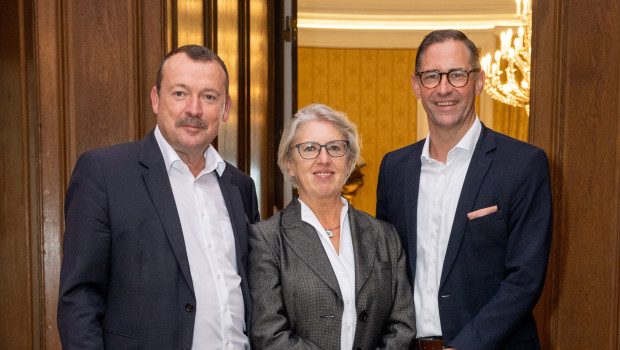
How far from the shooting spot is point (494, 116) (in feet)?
28.8

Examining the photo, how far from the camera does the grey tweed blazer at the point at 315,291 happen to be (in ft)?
6.09

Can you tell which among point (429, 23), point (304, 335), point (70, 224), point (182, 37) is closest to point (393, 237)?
point (304, 335)

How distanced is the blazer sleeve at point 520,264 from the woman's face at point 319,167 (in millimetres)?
582

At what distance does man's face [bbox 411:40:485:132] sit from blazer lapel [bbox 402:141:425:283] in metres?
0.18

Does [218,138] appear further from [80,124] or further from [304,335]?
[304,335]

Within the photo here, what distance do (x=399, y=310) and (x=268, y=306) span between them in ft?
1.46

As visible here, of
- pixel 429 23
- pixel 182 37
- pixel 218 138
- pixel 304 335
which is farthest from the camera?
pixel 429 23

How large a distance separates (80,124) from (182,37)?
2.07 ft

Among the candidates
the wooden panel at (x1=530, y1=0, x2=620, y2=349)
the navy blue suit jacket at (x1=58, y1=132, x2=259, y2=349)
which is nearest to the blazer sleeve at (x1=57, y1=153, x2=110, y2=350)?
the navy blue suit jacket at (x1=58, y1=132, x2=259, y2=349)

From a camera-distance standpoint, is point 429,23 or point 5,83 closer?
point 5,83

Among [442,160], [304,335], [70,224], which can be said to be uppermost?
[442,160]

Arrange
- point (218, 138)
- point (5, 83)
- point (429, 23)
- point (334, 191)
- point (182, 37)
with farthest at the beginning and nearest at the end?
point (429, 23) → point (218, 138) → point (182, 37) → point (5, 83) → point (334, 191)

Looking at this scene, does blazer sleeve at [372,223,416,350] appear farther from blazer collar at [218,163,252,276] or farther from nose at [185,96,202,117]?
nose at [185,96,202,117]

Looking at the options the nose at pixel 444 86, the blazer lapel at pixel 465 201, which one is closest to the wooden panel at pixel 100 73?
→ the nose at pixel 444 86
